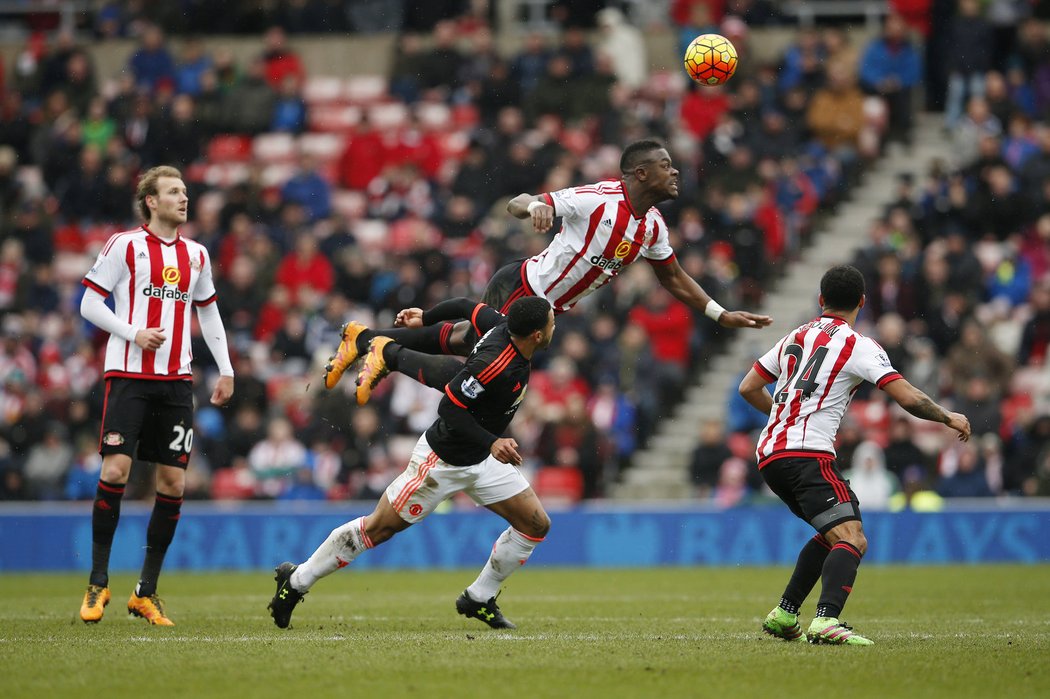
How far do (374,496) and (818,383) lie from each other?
10076 mm

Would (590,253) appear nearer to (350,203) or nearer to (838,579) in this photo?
(838,579)

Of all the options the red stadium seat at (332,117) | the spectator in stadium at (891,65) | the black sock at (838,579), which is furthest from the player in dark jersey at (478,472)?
the red stadium seat at (332,117)

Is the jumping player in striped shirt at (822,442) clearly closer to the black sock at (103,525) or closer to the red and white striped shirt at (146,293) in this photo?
the red and white striped shirt at (146,293)

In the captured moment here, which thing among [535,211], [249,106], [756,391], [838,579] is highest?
[249,106]

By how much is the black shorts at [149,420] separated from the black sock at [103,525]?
0.88ft

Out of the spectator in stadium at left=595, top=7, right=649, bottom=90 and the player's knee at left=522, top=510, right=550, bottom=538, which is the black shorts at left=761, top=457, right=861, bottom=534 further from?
the spectator in stadium at left=595, top=7, right=649, bottom=90

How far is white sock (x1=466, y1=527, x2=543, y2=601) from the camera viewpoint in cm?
948

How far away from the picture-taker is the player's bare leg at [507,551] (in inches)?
372

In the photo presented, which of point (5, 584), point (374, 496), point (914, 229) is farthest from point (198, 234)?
point (914, 229)

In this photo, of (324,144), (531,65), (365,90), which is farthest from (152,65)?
(531,65)

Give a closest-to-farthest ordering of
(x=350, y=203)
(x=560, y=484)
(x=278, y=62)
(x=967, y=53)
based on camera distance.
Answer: (x=560, y=484), (x=967, y=53), (x=350, y=203), (x=278, y=62)

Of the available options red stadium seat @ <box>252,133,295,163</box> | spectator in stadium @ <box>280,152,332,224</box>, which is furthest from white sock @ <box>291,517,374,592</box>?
red stadium seat @ <box>252,133,295,163</box>

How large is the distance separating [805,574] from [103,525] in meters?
4.55

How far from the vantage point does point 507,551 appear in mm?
9477
